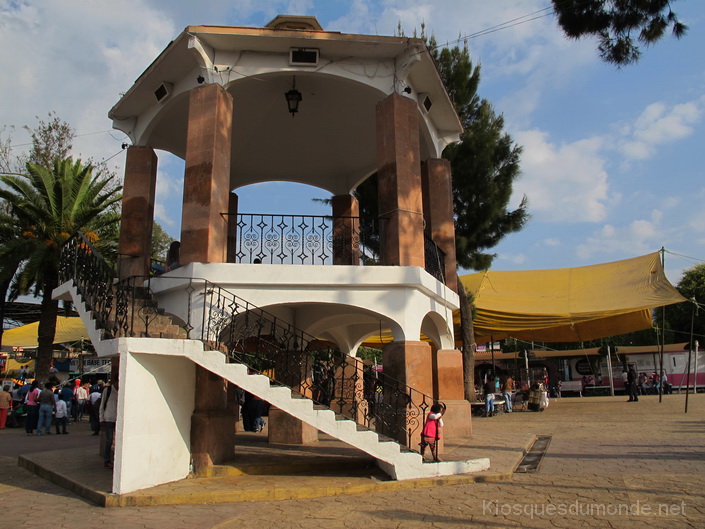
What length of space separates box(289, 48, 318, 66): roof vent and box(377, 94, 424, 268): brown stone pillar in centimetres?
150

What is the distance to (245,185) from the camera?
15.7 metres

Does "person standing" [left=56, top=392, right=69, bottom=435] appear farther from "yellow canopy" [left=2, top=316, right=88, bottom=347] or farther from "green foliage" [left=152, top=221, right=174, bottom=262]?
"green foliage" [left=152, top=221, right=174, bottom=262]

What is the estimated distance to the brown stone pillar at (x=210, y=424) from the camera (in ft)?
29.5

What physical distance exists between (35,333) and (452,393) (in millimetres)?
28607

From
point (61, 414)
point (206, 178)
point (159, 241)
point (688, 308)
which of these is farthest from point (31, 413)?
point (688, 308)

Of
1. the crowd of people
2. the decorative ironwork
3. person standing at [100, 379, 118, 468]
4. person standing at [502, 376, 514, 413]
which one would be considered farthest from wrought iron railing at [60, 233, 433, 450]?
person standing at [502, 376, 514, 413]

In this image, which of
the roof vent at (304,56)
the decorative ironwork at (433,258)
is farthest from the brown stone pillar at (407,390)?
the roof vent at (304,56)

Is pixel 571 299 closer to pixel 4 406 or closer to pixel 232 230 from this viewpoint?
pixel 232 230

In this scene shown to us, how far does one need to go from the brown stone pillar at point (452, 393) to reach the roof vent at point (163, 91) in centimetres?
771

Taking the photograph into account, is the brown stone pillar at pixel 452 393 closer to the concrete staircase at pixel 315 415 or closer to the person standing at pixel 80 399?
the concrete staircase at pixel 315 415

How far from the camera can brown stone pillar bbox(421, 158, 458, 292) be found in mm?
13305

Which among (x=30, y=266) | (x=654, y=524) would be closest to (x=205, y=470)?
(x=654, y=524)

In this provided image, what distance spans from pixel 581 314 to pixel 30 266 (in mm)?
18466

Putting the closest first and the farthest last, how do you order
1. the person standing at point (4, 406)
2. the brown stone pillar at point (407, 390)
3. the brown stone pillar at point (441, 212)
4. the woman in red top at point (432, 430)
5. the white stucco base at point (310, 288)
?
1. the woman in red top at point (432, 430)
2. the white stucco base at point (310, 288)
3. the brown stone pillar at point (407, 390)
4. the brown stone pillar at point (441, 212)
5. the person standing at point (4, 406)
